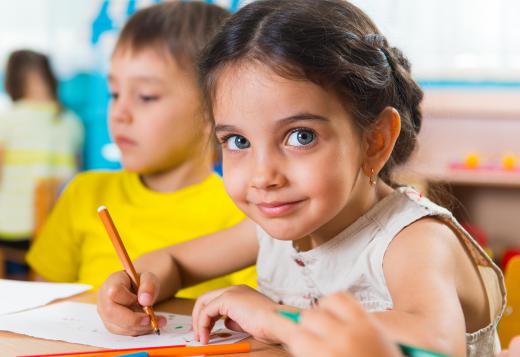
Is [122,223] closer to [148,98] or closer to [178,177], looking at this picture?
[178,177]

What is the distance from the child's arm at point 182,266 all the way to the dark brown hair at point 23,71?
120 inches

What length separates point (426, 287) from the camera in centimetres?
78

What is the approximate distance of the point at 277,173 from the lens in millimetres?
836

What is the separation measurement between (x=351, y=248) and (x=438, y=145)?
2742mm

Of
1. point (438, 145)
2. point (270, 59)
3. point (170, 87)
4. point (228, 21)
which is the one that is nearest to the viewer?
point (270, 59)

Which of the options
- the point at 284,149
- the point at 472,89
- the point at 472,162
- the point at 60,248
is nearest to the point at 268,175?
the point at 284,149

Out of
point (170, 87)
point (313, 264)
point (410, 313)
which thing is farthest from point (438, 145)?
point (410, 313)

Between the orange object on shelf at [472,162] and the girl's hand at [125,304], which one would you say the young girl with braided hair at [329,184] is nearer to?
the girl's hand at [125,304]

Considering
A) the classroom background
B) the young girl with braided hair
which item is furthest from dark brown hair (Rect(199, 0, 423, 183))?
the classroom background

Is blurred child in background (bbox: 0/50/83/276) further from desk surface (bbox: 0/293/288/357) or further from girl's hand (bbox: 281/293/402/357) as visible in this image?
girl's hand (bbox: 281/293/402/357)

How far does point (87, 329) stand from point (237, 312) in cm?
21

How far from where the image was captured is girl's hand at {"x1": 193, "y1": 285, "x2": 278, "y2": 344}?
0.81 m

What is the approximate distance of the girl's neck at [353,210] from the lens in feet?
3.25

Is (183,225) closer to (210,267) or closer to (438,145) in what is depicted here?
(210,267)
